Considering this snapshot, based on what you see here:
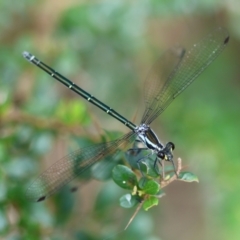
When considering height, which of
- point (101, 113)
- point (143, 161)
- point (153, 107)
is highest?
point (101, 113)

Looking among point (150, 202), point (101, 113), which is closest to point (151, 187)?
point (150, 202)

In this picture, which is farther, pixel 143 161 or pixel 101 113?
pixel 101 113

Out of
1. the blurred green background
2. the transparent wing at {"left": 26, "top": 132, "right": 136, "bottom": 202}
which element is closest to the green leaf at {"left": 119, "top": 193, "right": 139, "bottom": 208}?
the transparent wing at {"left": 26, "top": 132, "right": 136, "bottom": 202}

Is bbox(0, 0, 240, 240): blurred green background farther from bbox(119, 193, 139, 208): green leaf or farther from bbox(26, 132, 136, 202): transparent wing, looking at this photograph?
bbox(119, 193, 139, 208): green leaf

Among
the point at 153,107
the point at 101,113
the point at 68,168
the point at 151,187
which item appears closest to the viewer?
the point at 151,187

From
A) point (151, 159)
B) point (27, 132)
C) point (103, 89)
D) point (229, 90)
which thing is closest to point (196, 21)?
point (229, 90)

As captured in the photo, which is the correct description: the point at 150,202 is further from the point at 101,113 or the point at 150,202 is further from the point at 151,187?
the point at 101,113

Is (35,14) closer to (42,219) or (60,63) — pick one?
(60,63)

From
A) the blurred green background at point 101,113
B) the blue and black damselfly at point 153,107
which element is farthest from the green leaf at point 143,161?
the blurred green background at point 101,113
